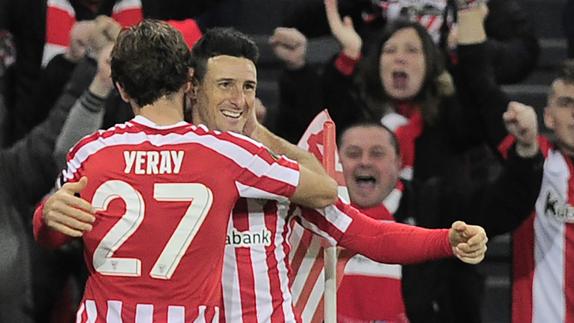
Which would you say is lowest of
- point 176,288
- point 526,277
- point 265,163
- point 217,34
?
point 526,277

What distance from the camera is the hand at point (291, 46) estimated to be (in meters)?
6.51

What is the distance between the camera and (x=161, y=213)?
4.20 m

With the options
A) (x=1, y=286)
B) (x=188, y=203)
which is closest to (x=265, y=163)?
(x=188, y=203)

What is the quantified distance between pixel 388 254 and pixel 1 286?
1377 millimetres

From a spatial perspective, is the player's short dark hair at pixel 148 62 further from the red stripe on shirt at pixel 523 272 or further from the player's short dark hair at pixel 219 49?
the red stripe on shirt at pixel 523 272

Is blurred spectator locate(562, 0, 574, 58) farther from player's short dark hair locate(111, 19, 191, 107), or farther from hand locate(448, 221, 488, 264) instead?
player's short dark hair locate(111, 19, 191, 107)

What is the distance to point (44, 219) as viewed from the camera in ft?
13.7

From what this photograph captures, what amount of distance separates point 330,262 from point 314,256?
0.19 metres

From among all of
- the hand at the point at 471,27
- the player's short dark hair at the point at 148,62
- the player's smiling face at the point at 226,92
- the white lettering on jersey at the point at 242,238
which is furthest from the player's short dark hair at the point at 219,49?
the hand at the point at 471,27

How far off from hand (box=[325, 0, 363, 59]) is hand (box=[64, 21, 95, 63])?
114 centimetres

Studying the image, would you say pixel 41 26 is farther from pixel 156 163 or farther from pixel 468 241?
pixel 468 241

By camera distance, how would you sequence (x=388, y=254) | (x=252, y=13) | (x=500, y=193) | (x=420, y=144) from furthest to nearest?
1. (x=252, y=13)
2. (x=420, y=144)
3. (x=500, y=193)
4. (x=388, y=254)

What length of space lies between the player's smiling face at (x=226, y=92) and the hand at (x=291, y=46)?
1956 mm

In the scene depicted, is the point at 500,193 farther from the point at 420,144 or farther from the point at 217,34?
the point at 217,34
